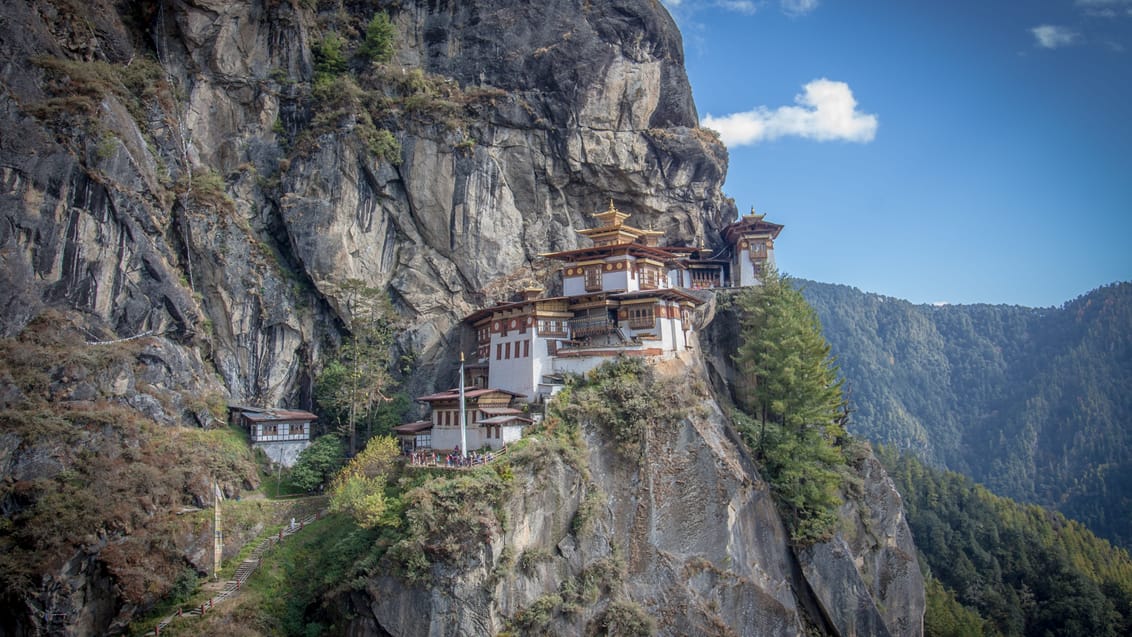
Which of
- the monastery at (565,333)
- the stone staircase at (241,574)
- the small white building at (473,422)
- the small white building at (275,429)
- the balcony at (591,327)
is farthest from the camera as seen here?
the balcony at (591,327)

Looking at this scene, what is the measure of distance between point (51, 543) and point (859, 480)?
132 feet

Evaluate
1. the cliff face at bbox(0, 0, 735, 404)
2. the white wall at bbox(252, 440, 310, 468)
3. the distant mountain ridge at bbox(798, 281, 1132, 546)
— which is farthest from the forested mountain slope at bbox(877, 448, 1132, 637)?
the white wall at bbox(252, 440, 310, 468)

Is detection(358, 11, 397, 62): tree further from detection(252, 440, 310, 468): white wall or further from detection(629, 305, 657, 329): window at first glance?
detection(252, 440, 310, 468): white wall

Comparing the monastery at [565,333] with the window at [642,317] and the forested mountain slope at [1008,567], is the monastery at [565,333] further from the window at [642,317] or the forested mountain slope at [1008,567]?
the forested mountain slope at [1008,567]

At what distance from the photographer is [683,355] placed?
1656 inches

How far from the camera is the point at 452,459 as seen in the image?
3394cm

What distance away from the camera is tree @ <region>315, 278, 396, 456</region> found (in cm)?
4256

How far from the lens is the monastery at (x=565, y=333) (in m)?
38.3

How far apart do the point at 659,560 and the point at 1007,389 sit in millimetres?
144350

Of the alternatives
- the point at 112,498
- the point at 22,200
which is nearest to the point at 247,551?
the point at 112,498

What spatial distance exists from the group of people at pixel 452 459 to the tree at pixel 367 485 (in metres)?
1.32

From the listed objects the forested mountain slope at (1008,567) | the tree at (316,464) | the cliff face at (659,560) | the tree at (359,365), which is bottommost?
the forested mountain slope at (1008,567)

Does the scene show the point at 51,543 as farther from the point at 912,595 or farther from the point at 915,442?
the point at 915,442

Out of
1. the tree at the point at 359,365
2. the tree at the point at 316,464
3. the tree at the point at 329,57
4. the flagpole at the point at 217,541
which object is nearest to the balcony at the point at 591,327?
the tree at the point at 359,365
